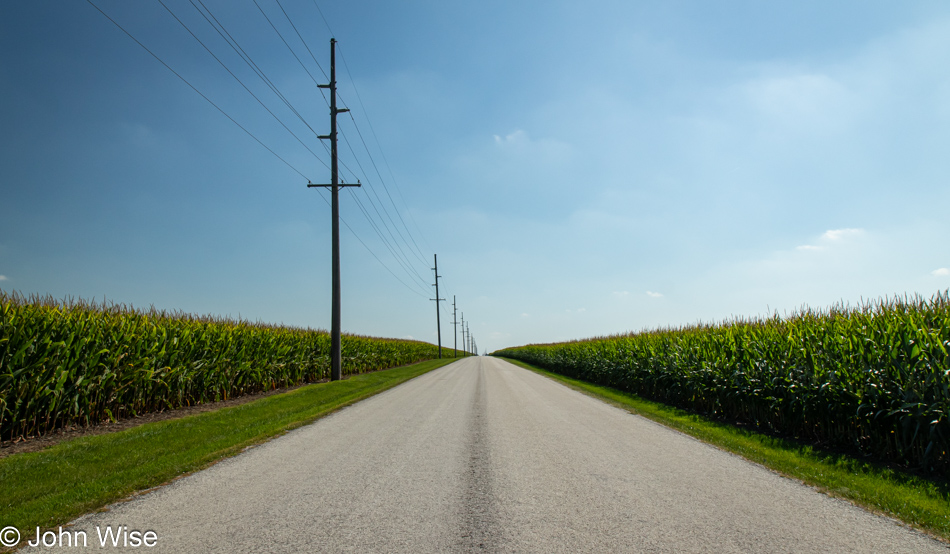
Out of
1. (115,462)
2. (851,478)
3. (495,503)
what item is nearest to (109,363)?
(115,462)

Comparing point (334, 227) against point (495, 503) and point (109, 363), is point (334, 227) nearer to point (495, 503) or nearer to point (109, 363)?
point (109, 363)

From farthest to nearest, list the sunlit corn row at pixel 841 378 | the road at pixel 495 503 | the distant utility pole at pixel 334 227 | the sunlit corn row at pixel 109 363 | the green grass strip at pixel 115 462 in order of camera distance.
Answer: the distant utility pole at pixel 334 227
the sunlit corn row at pixel 109 363
the sunlit corn row at pixel 841 378
the green grass strip at pixel 115 462
the road at pixel 495 503

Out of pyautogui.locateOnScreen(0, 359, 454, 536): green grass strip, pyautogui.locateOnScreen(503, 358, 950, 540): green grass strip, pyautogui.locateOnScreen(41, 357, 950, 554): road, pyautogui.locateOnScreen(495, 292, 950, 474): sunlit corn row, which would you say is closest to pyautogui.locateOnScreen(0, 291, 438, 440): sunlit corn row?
pyautogui.locateOnScreen(0, 359, 454, 536): green grass strip

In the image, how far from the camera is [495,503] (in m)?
4.52

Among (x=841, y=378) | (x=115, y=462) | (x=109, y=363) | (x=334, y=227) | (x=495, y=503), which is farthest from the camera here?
(x=334, y=227)

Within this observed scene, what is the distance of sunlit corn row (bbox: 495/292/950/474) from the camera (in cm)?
654

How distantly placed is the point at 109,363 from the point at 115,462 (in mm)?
4760

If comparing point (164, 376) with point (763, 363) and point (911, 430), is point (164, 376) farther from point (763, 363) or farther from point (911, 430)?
point (911, 430)

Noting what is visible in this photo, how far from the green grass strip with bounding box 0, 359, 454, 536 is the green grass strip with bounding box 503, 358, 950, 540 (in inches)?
311

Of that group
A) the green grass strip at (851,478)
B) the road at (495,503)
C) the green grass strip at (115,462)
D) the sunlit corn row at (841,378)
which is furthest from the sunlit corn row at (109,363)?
the sunlit corn row at (841,378)

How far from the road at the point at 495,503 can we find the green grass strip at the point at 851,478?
1.08ft

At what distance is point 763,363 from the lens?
10.2m

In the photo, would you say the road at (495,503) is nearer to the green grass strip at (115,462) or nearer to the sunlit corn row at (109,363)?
the green grass strip at (115,462)

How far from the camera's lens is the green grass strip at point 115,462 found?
15.1 feet
